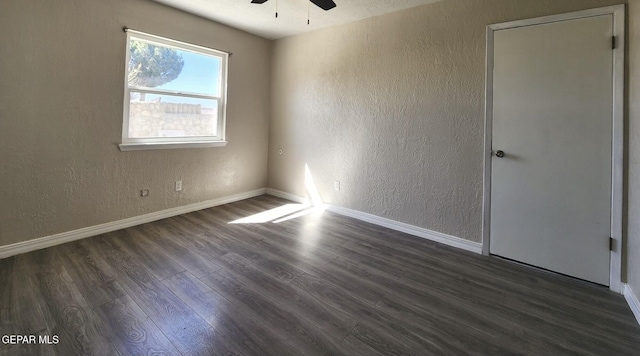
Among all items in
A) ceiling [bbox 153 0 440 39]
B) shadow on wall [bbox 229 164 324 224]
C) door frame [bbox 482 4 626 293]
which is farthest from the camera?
shadow on wall [bbox 229 164 324 224]

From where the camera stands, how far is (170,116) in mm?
3555

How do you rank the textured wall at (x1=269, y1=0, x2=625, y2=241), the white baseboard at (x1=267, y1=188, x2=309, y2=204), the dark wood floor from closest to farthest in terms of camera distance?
1. the dark wood floor
2. the textured wall at (x1=269, y1=0, x2=625, y2=241)
3. the white baseboard at (x1=267, y1=188, x2=309, y2=204)

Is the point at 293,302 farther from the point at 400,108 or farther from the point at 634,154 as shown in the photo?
the point at 634,154

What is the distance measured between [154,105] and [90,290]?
7.23ft

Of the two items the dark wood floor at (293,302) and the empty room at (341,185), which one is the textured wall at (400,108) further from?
the dark wood floor at (293,302)

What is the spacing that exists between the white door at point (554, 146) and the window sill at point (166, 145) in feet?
11.4

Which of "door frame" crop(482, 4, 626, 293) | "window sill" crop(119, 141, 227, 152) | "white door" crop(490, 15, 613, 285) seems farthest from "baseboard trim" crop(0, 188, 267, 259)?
"door frame" crop(482, 4, 626, 293)

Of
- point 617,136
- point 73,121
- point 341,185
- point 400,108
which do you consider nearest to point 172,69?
point 73,121

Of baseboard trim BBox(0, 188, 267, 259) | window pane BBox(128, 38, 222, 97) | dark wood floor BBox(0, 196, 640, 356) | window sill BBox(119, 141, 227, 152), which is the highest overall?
window pane BBox(128, 38, 222, 97)

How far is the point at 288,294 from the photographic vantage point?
6.68ft

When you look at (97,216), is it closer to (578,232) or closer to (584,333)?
(584,333)

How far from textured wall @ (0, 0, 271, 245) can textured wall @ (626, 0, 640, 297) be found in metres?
4.23

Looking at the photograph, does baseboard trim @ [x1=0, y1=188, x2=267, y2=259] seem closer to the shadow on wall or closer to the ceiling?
the shadow on wall

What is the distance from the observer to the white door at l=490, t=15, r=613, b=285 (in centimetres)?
Result: 219
